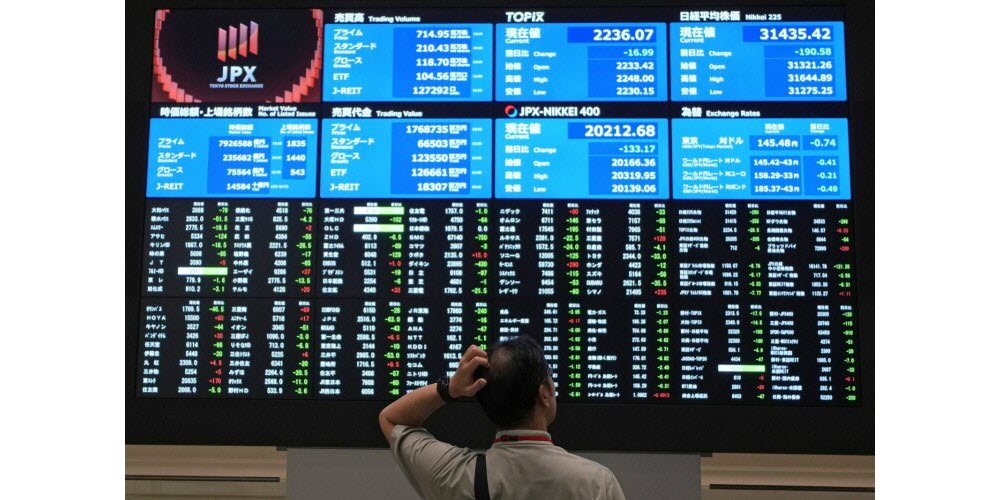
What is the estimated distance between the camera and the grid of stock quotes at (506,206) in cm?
298

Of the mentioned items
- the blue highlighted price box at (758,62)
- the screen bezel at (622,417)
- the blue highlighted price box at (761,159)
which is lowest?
the screen bezel at (622,417)

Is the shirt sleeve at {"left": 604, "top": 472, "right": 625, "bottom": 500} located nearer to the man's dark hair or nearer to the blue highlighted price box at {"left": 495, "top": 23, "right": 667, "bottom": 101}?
the man's dark hair

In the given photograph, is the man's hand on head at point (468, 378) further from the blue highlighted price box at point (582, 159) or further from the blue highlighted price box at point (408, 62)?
the blue highlighted price box at point (408, 62)

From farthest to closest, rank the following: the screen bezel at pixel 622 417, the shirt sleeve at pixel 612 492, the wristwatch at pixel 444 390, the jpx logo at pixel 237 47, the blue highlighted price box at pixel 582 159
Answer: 1. the jpx logo at pixel 237 47
2. the blue highlighted price box at pixel 582 159
3. the screen bezel at pixel 622 417
4. the wristwatch at pixel 444 390
5. the shirt sleeve at pixel 612 492

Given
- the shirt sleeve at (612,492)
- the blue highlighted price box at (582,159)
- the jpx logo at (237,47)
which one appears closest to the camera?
the shirt sleeve at (612,492)

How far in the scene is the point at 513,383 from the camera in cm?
195

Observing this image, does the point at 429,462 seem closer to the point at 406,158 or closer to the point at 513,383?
the point at 513,383

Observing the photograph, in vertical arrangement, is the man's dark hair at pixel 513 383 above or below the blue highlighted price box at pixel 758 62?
below

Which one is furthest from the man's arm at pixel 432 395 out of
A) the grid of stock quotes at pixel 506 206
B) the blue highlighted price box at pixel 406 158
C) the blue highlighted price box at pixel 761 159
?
the blue highlighted price box at pixel 761 159

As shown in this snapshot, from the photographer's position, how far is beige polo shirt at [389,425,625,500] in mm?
1870

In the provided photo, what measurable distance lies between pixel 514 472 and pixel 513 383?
211 millimetres

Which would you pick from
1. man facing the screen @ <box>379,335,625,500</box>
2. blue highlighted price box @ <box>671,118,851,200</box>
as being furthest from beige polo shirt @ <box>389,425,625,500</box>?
blue highlighted price box @ <box>671,118,851,200</box>

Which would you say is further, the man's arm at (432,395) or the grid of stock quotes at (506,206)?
the grid of stock quotes at (506,206)
